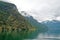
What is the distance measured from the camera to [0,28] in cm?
18612

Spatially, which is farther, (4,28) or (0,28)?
(4,28)

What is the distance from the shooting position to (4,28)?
199 m

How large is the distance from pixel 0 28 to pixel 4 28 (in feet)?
42.0
